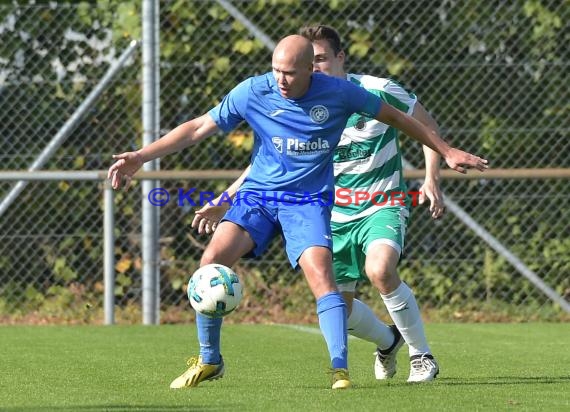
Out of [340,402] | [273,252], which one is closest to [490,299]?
[273,252]

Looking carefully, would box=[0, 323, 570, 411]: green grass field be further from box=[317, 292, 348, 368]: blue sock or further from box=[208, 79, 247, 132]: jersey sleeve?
box=[208, 79, 247, 132]: jersey sleeve

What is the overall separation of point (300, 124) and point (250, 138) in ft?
16.2

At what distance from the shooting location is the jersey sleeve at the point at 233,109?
20.3ft

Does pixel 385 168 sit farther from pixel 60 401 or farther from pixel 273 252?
pixel 273 252

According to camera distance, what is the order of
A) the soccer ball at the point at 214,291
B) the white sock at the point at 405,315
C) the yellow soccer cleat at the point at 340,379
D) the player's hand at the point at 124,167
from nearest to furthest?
the yellow soccer cleat at the point at 340,379
the soccer ball at the point at 214,291
the player's hand at the point at 124,167
the white sock at the point at 405,315

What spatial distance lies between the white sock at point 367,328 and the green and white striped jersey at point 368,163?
1.65ft

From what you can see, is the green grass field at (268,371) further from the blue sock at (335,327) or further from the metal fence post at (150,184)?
the metal fence post at (150,184)

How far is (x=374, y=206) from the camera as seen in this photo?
6.95 meters

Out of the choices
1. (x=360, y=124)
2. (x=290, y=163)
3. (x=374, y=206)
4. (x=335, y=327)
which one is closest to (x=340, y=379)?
(x=335, y=327)

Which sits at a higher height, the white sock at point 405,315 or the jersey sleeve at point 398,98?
the jersey sleeve at point 398,98

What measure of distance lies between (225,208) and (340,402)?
5.00 ft

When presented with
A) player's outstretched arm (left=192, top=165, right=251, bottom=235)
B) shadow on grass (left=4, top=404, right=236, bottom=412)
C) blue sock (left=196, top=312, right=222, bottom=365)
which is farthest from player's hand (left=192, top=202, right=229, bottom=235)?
shadow on grass (left=4, top=404, right=236, bottom=412)

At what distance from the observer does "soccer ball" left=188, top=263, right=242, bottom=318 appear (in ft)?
19.4

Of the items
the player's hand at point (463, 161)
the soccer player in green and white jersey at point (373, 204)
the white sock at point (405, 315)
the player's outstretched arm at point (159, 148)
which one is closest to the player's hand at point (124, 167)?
the player's outstretched arm at point (159, 148)
